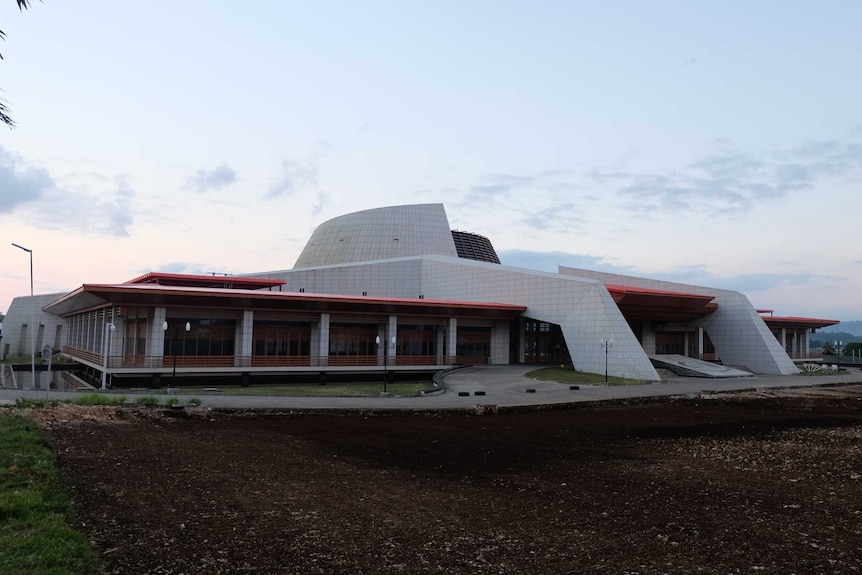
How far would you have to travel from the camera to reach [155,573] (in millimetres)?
6672

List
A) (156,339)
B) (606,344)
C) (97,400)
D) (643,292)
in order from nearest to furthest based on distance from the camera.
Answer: (97,400) < (156,339) < (606,344) < (643,292)

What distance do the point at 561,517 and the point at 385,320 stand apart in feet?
115

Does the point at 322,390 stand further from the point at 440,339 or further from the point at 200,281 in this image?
the point at 200,281

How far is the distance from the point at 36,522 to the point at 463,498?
615 cm

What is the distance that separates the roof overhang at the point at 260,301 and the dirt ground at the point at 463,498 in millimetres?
15742

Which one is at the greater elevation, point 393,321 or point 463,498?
point 393,321

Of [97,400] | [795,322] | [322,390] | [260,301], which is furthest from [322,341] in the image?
[795,322]

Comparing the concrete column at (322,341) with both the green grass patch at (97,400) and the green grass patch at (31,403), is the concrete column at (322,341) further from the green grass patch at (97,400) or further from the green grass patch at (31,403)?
the green grass patch at (31,403)

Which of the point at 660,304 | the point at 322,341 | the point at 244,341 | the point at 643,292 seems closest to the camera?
the point at 244,341

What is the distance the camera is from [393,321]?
43.3 metres

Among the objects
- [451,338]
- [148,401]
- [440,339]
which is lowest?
[148,401]

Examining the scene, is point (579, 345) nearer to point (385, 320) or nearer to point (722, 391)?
point (722, 391)

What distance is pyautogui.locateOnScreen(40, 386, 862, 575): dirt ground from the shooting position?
7.23m

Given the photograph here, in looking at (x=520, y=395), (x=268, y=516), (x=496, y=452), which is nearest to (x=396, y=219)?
(x=520, y=395)
